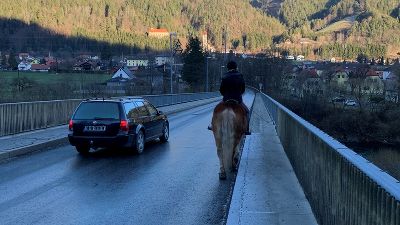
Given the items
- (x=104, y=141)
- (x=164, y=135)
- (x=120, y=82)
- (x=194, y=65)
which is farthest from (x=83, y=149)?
(x=194, y=65)

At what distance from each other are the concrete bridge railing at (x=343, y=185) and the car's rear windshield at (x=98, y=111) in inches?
261

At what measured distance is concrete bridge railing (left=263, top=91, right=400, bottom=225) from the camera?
12.3ft

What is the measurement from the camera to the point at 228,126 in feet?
32.5

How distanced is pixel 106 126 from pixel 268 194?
662 cm

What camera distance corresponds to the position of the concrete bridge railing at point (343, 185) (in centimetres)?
373

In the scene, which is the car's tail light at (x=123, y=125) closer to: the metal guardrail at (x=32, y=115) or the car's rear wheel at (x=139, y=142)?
the car's rear wheel at (x=139, y=142)

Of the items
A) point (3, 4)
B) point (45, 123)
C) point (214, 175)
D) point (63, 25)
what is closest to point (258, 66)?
point (63, 25)

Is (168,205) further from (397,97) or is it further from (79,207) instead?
(397,97)

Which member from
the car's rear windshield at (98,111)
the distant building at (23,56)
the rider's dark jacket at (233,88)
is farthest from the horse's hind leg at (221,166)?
the distant building at (23,56)

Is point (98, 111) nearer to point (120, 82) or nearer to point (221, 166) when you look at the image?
point (221, 166)

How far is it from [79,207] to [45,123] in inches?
484

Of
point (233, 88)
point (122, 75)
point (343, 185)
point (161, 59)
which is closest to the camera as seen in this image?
point (343, 185)

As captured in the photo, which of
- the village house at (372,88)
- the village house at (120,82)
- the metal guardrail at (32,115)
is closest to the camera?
the metal guardrail at (32,115)

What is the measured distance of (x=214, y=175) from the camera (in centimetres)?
1098
